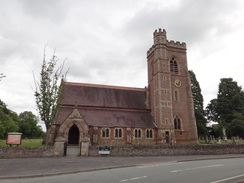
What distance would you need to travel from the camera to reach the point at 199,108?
4450 centimetres

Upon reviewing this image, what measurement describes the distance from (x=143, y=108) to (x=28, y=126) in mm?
61820

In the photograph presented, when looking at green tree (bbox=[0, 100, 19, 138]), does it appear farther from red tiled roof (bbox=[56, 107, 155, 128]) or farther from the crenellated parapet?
the crenellated parapet

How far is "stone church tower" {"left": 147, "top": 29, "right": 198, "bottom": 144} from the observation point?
34781 millimetres

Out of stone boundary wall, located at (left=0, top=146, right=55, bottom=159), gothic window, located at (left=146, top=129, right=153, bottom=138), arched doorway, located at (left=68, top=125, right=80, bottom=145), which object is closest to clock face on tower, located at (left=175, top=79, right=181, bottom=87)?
gothic window, located at (left=146, top=129, right=153, bottom=138)

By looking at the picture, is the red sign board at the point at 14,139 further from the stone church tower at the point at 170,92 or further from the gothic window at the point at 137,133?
the stone church tower at the point at 170,92

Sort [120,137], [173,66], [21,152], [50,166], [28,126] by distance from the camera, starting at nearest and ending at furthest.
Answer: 1. [50,166]
2. [21,152]
3. [120,137]
4. [173,66]
5. [28,126]

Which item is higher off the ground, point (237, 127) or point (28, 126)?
point (28, 126)

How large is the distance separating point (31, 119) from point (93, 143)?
66.4 metres

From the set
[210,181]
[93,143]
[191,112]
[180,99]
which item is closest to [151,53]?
Result: [180,99]

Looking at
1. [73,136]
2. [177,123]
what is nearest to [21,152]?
[73,136]

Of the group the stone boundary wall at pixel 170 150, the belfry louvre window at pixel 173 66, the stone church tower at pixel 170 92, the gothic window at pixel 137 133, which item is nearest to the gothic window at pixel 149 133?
the stone church tower at pixel 170 92

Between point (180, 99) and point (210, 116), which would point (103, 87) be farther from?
point (210, 116)

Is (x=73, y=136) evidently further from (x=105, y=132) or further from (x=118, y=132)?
(x=118, y=132)

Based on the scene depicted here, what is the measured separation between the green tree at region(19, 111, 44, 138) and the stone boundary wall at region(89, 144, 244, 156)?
6890 centimetres
